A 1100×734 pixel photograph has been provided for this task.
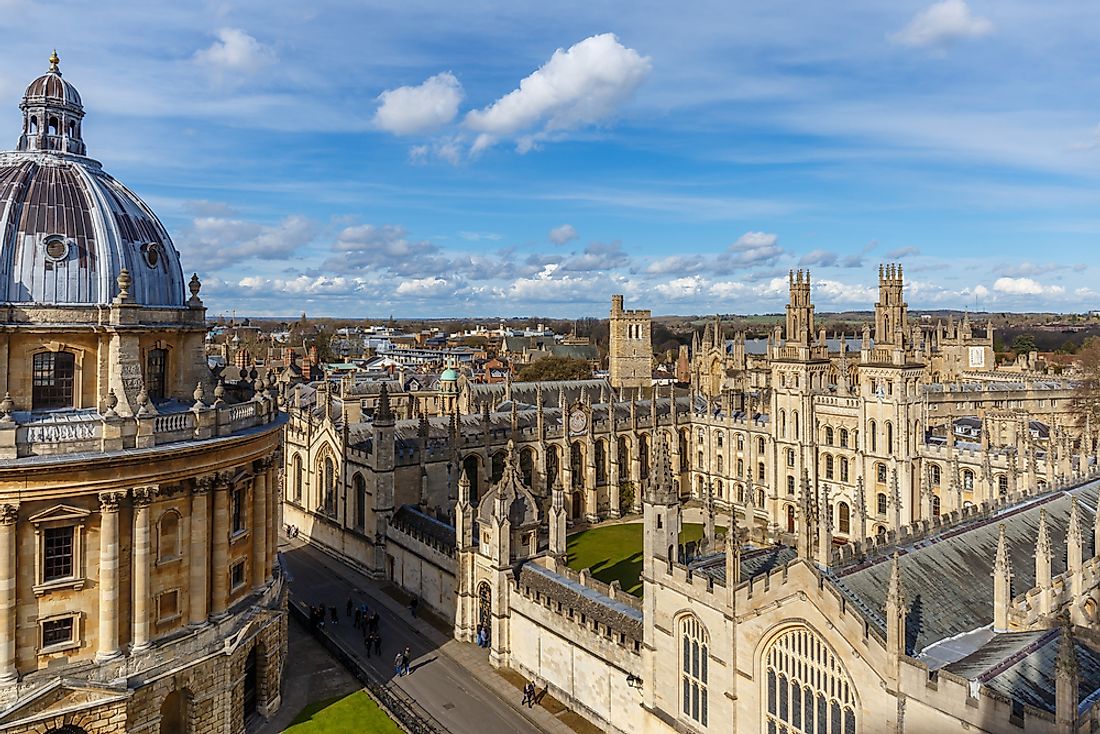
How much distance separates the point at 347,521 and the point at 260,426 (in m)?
18.9

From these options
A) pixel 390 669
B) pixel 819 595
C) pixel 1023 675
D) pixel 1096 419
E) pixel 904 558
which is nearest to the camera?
pixel 1023 675

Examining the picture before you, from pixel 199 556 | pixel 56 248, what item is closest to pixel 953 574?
pixel 199 556

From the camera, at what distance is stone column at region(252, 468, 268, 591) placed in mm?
27047

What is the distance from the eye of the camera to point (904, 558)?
20.8m

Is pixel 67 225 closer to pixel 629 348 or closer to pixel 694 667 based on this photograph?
pixel 694 667

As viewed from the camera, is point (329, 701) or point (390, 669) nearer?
point (329, 701)

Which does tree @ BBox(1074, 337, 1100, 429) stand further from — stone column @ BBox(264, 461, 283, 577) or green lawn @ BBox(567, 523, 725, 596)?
stone column @ BBox(264, 461, 283, 577)

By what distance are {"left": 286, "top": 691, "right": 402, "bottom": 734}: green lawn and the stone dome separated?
589 inches

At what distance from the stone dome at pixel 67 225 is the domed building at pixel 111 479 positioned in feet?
0.17

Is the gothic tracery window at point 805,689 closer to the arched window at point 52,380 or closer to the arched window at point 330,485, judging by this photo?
the arched window at point 52,380

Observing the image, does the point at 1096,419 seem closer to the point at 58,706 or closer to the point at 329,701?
the point at 329,701

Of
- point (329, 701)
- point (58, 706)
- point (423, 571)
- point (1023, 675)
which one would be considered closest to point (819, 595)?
point (1023, 675)

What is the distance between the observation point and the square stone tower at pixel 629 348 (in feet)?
236

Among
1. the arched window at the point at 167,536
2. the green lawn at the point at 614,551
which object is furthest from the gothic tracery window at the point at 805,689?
the green lawn at the point at 614,551
